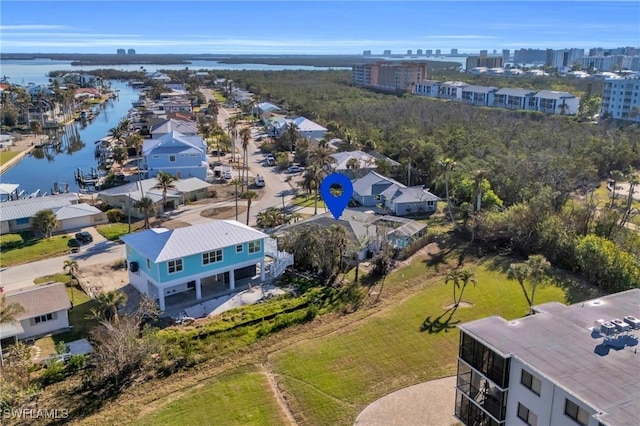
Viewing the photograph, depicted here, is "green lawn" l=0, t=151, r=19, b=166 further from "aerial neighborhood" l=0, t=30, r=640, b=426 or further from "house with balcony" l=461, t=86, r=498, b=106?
"house with balcony" l=461, t=86, r=498, b=106

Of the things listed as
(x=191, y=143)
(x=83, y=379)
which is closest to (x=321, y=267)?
(x=83, y=379)

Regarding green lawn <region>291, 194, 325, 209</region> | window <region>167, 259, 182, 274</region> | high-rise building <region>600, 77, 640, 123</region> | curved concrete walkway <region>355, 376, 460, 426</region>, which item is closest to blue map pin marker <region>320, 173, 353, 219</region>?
green lawn <region>291, 194, 325, 209</region>

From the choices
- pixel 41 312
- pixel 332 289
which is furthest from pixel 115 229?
pixel 332 289

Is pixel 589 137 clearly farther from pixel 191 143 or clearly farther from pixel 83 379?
pixel 83 379

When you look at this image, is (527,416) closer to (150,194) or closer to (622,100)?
(150,194)

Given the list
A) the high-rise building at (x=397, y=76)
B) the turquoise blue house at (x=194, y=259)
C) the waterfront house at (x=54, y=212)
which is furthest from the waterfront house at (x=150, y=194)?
the high-rise building at (x=397, y=76)

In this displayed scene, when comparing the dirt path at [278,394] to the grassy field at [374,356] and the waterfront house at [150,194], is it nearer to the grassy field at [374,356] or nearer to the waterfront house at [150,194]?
the grassy field at [374,356]
